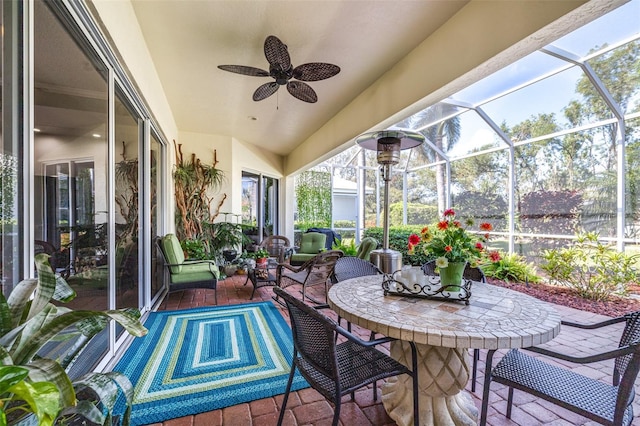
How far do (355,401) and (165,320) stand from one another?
2.36m

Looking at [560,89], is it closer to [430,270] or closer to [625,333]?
[430,270]

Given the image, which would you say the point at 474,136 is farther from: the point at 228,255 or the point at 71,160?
the point at 71,160

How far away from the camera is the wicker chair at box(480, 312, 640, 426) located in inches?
43.5

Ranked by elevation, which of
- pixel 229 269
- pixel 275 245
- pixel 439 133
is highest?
pixel 439 133

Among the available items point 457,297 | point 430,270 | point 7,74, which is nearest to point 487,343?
point 457,297

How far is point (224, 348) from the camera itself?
2.51 m

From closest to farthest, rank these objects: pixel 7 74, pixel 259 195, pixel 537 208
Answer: pixel 7 74
pixel 537 208
pixel 259 195

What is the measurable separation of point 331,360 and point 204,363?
1.50 m

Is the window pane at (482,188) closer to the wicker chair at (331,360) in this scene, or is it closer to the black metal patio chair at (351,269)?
the black metal patio chair at (351,269)

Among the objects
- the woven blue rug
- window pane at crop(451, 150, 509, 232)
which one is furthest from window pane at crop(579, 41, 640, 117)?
the woven blue rug

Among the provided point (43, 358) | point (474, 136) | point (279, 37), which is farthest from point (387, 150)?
point (474, 136)

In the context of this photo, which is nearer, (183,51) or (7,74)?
(7,74)

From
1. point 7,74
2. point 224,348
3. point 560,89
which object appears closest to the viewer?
point 7,74

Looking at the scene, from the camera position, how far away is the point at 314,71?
8.51 ft
